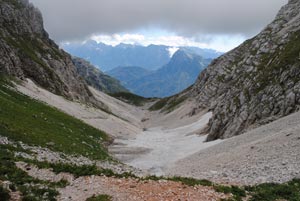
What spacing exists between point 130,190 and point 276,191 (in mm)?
9969

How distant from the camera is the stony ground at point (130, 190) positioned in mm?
22078

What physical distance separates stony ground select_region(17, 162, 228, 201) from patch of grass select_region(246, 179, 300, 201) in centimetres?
280

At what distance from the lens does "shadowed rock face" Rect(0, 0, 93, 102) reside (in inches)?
3733

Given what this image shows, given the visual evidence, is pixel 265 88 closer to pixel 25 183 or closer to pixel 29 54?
pixel 25 183

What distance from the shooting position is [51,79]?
11012cm

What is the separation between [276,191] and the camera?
24891mm

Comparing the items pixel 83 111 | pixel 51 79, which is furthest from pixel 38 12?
pixel 83 111

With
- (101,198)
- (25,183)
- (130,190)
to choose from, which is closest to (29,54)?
(25,183)

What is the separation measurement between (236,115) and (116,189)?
51117 mm

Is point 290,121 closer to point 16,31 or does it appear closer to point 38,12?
point 16,31

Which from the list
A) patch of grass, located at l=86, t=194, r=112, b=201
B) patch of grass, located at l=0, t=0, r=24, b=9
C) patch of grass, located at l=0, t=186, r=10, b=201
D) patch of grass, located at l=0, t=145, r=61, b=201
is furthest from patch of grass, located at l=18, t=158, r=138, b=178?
patch of grass, located at l=0, t=0, r=24, b=9

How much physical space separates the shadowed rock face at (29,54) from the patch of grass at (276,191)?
68087mm

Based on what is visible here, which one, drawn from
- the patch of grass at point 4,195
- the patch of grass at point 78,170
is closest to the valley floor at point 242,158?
the patch of grass at point 78,170

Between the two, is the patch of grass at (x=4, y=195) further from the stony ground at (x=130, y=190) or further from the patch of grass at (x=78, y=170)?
the patch of grass at (x=78, y=170)
